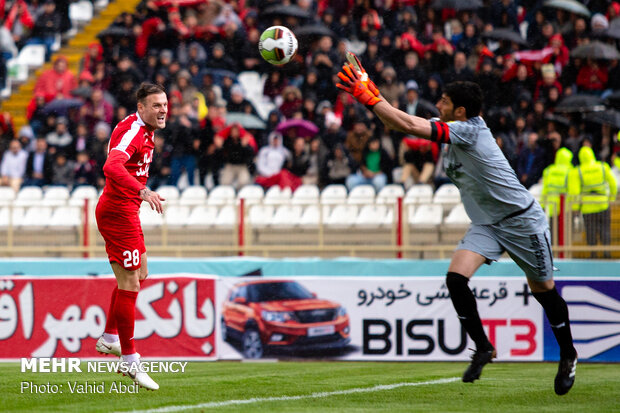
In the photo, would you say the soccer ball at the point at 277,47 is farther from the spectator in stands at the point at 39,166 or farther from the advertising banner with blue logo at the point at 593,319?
the spectator in stands at the point at 39,166

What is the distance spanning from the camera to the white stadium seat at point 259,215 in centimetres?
1494

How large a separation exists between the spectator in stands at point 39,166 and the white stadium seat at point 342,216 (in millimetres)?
6955

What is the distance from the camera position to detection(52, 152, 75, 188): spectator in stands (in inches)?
760

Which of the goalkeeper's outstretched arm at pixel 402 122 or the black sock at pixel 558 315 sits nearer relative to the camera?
the goalkeeper's outstretched arm at pixel 402 122

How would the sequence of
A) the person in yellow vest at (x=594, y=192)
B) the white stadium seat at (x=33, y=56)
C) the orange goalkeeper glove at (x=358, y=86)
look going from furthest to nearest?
the white stadium seat at (x=33, y=56), the person in yellow vest at (x=594, y=192), the orange goalkeeper glove at (x=358, y=86)

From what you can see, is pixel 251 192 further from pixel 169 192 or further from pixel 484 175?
pixel 484 175

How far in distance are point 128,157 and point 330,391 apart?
2557 millimetres

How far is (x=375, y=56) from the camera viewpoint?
19297mm

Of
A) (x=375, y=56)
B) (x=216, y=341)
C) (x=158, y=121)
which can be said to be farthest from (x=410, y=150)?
(x=158, y=121)

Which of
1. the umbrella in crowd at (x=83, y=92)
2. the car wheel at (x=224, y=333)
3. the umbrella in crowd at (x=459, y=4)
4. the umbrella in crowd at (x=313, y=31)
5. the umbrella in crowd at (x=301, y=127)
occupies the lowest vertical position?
the car wheel at (x=224, y=333)

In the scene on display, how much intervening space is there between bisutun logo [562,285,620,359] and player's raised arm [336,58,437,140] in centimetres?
522

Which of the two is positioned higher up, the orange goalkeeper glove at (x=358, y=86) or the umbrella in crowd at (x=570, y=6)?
the umbrella in crowd at (x=570, y=6)

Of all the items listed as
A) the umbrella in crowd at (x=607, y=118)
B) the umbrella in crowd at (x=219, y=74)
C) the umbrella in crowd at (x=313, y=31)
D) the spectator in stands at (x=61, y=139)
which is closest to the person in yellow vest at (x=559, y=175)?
the umbrella in crowd at (x=607, y=118)

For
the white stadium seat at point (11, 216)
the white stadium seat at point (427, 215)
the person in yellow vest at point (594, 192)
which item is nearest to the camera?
the person in yellow vest at point (594, 192)
